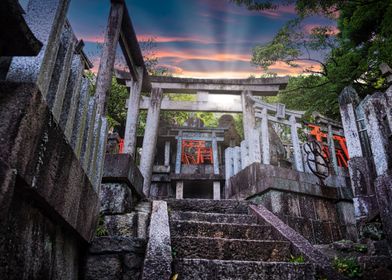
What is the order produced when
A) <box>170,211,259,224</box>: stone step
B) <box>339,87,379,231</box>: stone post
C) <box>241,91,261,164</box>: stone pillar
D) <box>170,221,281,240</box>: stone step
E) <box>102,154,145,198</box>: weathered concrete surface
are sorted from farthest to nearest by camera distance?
<box>241,91,261,164</box>: stone pillar → <box>170,211,259,224</box>: stone step → <box>339,87,379,231</box>: stone post → <box>102,154,145,198</box>: weathered concrete surface → <box>170,221,281,240</box>: stone step

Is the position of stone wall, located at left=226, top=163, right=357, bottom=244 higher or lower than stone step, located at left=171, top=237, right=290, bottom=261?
higher

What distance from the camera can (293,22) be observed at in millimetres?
11477

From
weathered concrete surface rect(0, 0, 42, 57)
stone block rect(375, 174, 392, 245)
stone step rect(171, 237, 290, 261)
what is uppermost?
weathered concrete surface rect(0, 0, 42, 57)

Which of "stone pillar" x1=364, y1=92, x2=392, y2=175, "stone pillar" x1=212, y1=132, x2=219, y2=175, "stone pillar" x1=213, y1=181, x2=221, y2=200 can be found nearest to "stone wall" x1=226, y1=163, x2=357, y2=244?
"stone pillar" x1=364, y1=92, x2=392, y2=175

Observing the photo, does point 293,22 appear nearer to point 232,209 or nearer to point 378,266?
point 232,209

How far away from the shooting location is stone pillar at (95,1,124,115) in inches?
176

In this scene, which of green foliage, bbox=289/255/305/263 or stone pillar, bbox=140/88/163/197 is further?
stone pillar, bbox=140/88/163/197

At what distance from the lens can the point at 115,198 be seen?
4336 millimetres

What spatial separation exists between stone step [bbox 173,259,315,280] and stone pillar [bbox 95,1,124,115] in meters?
2.46

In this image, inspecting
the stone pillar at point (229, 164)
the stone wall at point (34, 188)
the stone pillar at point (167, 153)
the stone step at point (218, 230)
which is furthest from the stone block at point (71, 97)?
the stone pillar at point (167, 153)

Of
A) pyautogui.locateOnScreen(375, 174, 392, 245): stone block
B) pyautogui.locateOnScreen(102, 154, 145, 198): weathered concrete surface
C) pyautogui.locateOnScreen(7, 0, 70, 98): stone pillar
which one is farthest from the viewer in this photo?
pyautogui.locateOnScreen(102, 154, 145, 198): weathered concrete surface

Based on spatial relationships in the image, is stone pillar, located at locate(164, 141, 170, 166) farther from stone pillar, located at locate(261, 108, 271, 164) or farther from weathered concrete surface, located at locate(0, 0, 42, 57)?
weathered concrete surface, located at locate(0, 0, 42, 57)

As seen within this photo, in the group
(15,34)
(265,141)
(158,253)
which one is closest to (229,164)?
(265,141)

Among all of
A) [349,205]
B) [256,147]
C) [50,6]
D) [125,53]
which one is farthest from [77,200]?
[349,205]
